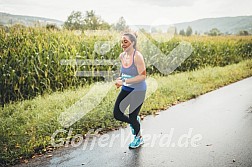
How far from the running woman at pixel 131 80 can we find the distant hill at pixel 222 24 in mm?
11511

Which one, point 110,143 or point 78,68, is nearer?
point 110,143

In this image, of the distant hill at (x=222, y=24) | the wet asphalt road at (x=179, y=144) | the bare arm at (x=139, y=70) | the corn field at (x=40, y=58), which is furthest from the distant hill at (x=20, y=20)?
the distant hill at (x=222, y=24)

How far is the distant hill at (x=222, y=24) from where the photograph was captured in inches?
614

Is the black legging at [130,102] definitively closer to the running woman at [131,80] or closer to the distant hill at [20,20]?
the running woman at [131,80]

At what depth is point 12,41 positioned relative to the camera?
7.90m

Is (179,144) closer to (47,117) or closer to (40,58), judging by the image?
(47,117)

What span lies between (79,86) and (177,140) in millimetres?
4515

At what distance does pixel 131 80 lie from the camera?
4.07m

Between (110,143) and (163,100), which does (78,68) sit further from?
(110,143)

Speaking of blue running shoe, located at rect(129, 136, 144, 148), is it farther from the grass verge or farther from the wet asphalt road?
the grass verge

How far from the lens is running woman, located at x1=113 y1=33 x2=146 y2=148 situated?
4.07 metres

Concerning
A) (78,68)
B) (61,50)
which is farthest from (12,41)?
(78,68)

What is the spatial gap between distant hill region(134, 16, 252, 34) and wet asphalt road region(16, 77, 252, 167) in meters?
10.0

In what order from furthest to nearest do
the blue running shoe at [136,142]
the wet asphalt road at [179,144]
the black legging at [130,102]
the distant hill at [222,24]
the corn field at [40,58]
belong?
the distant hill at [222,24] → the corn field at [40,58] → the blue running shoe at [136,142] → the black legging at [130,102] → the wet asphalt road at [179,144]
